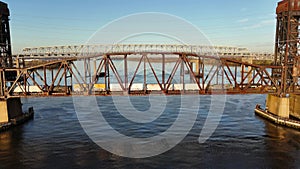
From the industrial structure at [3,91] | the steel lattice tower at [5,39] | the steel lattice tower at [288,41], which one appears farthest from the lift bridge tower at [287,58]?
the steel lattice tower at [5,39]

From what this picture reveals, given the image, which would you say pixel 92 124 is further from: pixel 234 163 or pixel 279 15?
pixel 279 15

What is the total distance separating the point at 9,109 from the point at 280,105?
54813mm

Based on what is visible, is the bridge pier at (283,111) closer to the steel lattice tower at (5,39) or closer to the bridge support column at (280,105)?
the bridge support column at (280,105)

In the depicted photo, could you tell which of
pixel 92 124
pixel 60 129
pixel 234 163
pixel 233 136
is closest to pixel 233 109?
pixel 233 136

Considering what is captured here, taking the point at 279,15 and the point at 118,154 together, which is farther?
the point at 279,15

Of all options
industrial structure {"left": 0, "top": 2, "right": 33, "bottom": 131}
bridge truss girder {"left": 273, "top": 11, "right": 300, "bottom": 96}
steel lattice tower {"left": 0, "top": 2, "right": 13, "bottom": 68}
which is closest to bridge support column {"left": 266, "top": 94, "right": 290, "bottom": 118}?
bridge truss girder {"left": 273, "top": 11, "right": 300, "bottom": 96}

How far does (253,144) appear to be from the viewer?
109ft

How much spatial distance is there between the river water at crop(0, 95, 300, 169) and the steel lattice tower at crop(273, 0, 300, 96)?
33.2 ft

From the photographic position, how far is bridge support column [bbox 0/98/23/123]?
133 feet

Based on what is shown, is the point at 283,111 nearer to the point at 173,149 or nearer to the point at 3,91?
the point at 173,149

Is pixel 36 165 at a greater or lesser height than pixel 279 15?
lesser

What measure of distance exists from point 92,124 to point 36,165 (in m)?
18.1

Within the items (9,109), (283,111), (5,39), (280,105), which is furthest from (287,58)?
(5,39)

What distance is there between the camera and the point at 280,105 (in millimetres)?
43094
